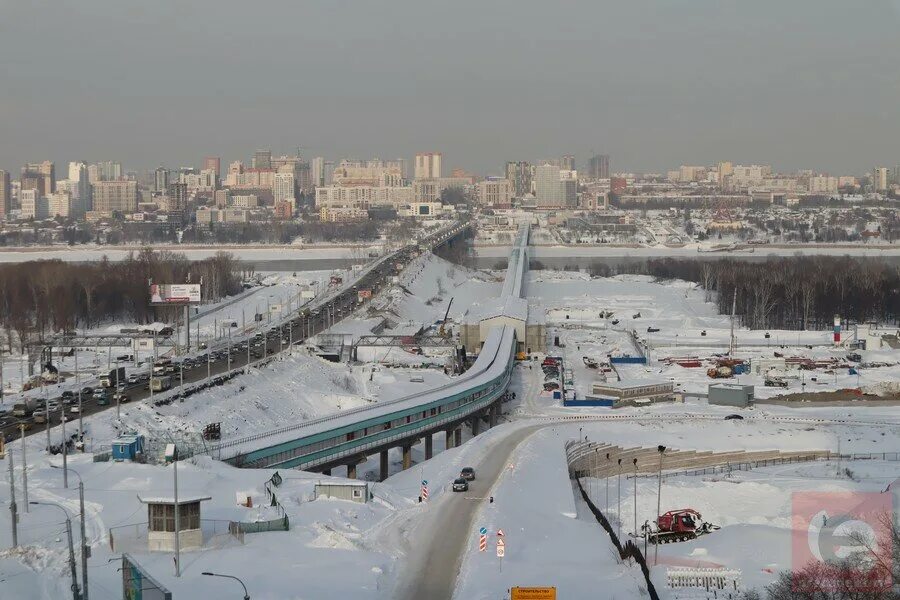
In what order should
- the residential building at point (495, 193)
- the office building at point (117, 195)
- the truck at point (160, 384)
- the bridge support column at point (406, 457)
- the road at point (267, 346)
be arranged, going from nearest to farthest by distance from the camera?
the road at point (267, 346), the bridge support column at point (406, 457), the truck at point (160, 384), the office building at point (117, 195), the residential building at point (495, 193)

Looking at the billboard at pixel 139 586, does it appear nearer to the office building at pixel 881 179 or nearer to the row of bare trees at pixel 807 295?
the row of bare trees at pixel 807 295

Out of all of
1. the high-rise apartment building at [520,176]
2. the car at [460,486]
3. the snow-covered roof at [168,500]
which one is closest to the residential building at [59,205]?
the high-rise apartment building at [520,176]

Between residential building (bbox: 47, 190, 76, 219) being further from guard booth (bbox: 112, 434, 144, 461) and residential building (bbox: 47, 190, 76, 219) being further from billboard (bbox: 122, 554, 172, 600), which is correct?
billboard (bbox: 122, 554, 172, 600)

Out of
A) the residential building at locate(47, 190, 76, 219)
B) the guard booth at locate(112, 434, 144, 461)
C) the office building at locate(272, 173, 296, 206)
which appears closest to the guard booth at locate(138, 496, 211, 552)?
the guard booth at locate(112, 434, 144, 461)

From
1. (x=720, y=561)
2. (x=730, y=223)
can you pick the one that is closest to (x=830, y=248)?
(x=730, y=223)

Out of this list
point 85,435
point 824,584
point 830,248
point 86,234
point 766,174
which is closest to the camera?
point 824,584

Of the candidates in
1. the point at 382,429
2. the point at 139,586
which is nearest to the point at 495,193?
the point at 382,429

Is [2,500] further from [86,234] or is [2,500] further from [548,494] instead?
[86,234]
